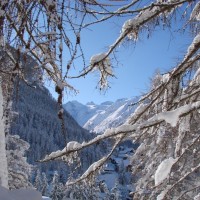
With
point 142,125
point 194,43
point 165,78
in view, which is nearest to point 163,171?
point 142,125

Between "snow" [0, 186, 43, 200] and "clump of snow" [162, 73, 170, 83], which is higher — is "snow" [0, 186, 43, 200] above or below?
below

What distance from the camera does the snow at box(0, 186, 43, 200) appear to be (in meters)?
1.36

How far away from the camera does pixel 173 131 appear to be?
4434 millimetres

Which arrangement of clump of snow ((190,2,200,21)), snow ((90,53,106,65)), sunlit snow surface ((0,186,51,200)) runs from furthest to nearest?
clump of snow ((190,2,200,21))
snow ((90,53,106,65))
sunlit snow surface ((0,186,51,200))

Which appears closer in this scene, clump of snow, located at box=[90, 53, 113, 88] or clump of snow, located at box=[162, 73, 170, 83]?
clump of snow, located at box=[90, 53, 113, 88]

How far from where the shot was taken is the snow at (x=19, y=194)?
1362mm

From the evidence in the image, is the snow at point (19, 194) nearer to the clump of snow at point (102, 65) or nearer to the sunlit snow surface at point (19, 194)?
the sunlit snow surface at point (19, 194)

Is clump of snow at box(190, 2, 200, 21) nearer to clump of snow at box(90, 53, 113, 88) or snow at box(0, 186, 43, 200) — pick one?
clump of snow at box(90, 53, 113, 88)

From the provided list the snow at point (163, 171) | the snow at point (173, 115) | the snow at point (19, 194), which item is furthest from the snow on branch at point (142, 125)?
the snow at point (19, 194)

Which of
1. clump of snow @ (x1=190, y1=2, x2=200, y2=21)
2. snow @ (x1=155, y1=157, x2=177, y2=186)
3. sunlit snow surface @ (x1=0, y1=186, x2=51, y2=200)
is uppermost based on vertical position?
clump of snow @ (x1=190, y1=2, x2=200, y2=21)

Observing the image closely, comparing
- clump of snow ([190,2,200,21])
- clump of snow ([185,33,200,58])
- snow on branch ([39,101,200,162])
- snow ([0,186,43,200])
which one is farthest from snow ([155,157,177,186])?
clump of snow ([190,2,200,21])

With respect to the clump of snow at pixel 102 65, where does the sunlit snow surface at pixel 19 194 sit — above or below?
below

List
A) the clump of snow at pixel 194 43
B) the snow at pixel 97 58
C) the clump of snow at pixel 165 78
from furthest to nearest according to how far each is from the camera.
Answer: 1. the clump of snow at pixel 165 78
2. the snow at pixel 97 58
3. the clump of snow at pixel 194 43

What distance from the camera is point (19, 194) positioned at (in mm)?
1475
